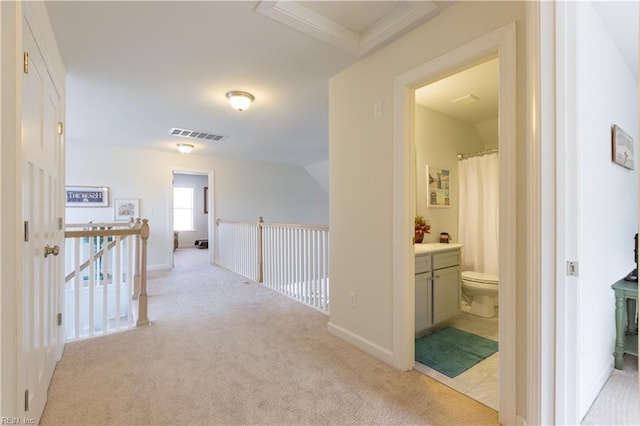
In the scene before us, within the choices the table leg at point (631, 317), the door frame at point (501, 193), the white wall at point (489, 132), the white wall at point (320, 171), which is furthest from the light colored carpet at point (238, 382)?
the white wall at point (320, 171)

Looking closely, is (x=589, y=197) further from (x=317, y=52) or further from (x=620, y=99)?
(x=317, y=52)

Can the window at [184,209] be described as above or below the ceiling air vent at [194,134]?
below

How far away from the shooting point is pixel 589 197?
1663 millimetres

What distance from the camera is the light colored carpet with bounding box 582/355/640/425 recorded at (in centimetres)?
156

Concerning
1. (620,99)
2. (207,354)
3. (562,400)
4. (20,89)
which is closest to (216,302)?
(207,354)

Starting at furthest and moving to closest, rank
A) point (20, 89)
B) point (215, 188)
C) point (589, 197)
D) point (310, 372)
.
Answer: point (215, 188) < point (310, 372) < point (589, 197) < point (20, 89)

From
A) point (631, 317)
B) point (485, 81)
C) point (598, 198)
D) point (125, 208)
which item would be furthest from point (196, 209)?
point (631, 317)

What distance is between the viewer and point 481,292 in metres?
3.09

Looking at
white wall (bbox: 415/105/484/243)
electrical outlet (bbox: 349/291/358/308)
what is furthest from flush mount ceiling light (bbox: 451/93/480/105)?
electrical outlet (bbox: 349/291/358/308)

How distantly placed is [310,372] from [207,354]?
0.87m

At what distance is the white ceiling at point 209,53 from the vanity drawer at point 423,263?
1.81m

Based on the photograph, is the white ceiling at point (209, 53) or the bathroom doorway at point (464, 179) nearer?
the white ceiling at point (209, 53)

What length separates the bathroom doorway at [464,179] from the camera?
9.22ft

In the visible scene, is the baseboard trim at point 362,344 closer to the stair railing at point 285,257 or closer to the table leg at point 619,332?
the stair railing at point 285,257
